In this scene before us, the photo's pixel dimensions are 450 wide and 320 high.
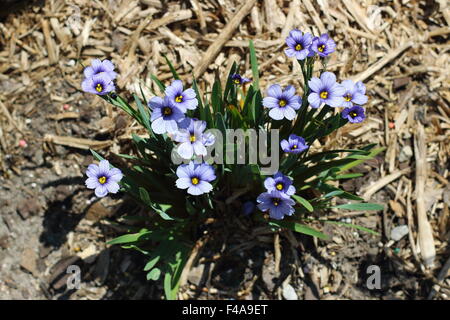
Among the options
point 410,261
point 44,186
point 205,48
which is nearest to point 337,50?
point 205,48

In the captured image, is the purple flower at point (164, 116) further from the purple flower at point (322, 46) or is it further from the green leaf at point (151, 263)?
the green leaf at point (151, 263)

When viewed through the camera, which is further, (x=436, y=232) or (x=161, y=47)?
(x=161, y=47)

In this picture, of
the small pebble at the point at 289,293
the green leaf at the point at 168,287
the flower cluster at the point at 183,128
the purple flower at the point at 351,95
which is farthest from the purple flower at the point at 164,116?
the small pebble at the point at 289,293

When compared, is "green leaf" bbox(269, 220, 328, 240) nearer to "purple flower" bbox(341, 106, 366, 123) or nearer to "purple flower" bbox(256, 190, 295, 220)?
"purple flower" bbox(256, 190, 295, 220)

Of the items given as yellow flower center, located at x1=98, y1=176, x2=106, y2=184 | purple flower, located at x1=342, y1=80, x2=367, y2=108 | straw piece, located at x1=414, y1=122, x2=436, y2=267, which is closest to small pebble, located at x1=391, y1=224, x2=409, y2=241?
straw piece, located at x1=414, y1=122, x2=436, y2=267

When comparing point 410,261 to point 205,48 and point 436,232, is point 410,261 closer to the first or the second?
point 436,232
